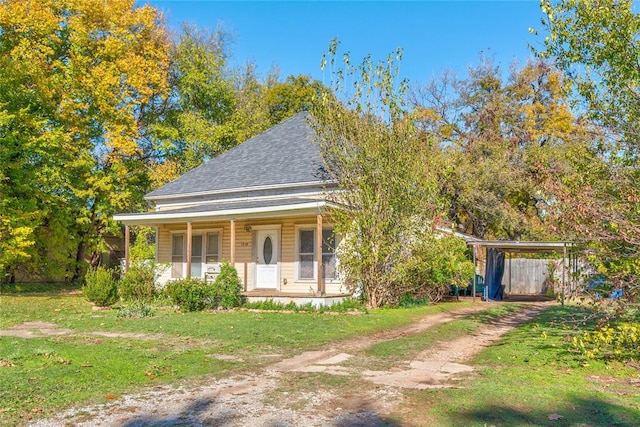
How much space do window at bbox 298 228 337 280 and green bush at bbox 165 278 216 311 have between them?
3.36 meters

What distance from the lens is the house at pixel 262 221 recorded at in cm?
1639

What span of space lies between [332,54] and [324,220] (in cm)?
509

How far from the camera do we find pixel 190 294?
14.9 meters

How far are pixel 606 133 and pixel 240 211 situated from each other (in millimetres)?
10388

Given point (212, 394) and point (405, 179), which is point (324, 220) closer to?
point (405, 179)

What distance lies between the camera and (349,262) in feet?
50.1

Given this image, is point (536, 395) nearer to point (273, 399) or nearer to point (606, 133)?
point (273, 399)

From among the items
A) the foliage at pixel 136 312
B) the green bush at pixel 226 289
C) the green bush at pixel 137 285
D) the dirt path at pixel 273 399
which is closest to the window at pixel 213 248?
the green bush at pixel 137 285

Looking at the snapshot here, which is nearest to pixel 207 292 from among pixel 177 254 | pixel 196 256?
pixel 196 256

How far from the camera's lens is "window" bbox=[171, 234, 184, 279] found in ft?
67.8

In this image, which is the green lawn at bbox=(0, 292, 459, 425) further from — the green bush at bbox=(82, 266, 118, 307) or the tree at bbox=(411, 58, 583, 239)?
the tree at bbox=(411, 58, 583, 239)

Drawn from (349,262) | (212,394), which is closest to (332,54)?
(349,262)

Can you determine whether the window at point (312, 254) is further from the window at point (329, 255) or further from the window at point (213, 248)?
the window at point (213, 248)

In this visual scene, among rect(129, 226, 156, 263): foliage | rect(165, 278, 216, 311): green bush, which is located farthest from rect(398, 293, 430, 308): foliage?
rect(129, 226, 156, 263): foliage
